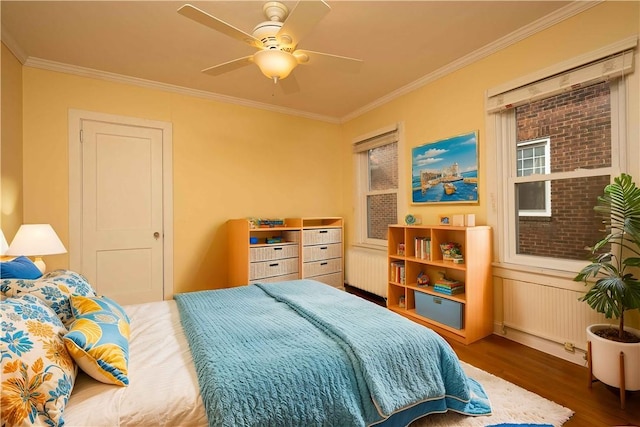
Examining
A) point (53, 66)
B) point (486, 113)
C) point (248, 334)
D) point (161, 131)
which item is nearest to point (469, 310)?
point (486, 113)

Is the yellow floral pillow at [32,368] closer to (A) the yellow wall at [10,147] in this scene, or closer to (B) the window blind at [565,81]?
(A) the yellow wall at [10,147]

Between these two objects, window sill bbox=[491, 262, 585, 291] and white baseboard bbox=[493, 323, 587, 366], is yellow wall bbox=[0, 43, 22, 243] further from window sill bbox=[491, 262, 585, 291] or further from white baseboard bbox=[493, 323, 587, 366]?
white baseboard bbox=[493, 323, 587, 366]

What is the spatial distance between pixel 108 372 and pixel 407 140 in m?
3.34

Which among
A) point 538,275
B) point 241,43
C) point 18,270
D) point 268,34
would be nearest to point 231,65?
point 268,34

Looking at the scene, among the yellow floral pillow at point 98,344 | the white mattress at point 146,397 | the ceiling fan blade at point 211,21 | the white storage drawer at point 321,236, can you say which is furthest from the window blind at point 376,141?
the yellow floral pillow at point 98,344

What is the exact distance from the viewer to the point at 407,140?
354cm

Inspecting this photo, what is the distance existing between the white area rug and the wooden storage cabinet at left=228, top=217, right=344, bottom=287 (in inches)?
89.3

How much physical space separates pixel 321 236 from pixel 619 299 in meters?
2.78

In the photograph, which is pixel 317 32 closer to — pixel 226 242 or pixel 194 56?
pixel 194 56

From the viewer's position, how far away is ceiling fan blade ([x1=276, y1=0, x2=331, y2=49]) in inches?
58.1

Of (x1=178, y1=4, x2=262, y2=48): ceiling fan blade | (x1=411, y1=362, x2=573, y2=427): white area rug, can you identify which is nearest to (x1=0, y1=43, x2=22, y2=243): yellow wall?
(x1=178, y1=4, x2=262, y2=48): ceiling fan blade

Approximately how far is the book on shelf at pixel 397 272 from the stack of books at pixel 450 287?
1.48 ft

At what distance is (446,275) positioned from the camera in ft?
9.87

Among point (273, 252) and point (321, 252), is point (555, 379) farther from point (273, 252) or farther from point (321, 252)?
point (273, 252)
